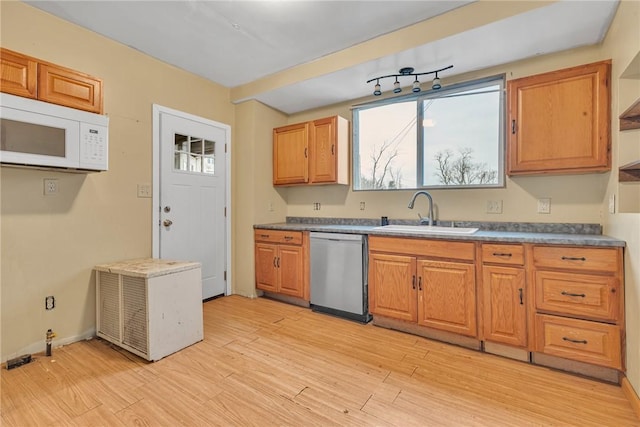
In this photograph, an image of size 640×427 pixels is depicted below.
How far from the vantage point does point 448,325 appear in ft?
7.73

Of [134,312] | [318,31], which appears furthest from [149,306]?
[318,31]

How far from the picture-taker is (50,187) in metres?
2.26

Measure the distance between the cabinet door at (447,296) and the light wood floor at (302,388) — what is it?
0.19 metres

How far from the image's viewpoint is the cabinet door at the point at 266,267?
3479 mm

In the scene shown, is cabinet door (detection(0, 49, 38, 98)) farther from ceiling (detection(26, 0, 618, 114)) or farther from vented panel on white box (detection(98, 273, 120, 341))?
vented panel on white box (detection(98, 273, 120, 341))

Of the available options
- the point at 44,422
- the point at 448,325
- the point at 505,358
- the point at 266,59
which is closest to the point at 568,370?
the point at 505,358

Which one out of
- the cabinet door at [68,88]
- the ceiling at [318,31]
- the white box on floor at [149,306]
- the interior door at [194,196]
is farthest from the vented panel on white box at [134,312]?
the ceiling at [318,31]

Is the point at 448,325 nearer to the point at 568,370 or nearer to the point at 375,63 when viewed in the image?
the point at 568,370

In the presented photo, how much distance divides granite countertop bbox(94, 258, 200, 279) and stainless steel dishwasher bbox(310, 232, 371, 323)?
1207 millimetres

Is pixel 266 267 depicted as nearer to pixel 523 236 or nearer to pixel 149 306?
pixel 149 306

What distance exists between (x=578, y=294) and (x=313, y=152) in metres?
2.72

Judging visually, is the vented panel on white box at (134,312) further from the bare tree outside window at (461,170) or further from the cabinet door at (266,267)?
the bare tree outside window at (461,170)

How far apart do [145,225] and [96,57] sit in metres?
1.50

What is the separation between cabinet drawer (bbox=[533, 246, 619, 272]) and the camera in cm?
184
